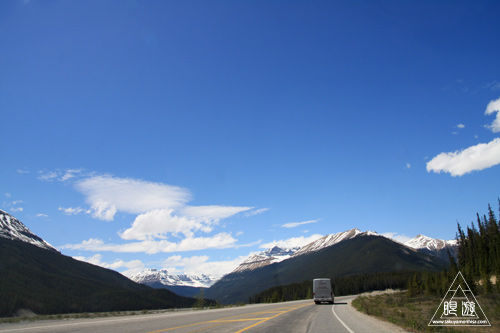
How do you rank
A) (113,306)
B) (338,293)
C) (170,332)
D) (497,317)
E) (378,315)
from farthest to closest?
(113,306) → (338,293) → (378,315) → (497,317) → (170,332)

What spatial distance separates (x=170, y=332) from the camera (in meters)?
13.0

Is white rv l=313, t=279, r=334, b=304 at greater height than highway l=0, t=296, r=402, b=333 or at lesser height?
lesser

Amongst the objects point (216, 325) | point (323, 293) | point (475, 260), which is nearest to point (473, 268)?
point (475, 260)

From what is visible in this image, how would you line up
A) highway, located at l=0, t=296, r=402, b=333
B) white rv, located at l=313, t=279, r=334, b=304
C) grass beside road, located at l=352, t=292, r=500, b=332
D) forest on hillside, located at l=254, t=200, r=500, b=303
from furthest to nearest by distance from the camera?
forest on hillside, located at l=254, t=200, r=500, b=303 → white rv, located at l=313, t=279, r=334, b=304 → grass beside road, located at l=352, t=292, r=500, b=332 → highway, located at l=0, t=296, r=402, b=333

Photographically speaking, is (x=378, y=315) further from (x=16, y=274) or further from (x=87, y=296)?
(x=16, y=274)

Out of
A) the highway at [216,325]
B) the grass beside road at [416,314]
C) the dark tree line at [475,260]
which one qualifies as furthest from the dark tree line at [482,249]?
the highway at [216,325]

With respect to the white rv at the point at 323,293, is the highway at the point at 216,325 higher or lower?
higher

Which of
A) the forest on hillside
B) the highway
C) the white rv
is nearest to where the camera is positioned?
the highway

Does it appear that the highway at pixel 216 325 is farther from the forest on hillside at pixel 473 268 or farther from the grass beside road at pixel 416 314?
the forest on hillside at pixel 473 268

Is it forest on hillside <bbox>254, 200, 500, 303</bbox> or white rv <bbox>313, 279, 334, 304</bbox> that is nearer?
white rv <bbox>313, 279, 334, 304</bbox>

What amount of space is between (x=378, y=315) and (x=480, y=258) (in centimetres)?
8656

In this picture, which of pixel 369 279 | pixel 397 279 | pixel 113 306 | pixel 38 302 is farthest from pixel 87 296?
pixel 397 279

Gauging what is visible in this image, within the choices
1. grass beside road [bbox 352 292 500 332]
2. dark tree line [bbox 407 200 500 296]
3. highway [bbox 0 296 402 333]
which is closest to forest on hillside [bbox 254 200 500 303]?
dark tree line [bbox 407 200 500 296]

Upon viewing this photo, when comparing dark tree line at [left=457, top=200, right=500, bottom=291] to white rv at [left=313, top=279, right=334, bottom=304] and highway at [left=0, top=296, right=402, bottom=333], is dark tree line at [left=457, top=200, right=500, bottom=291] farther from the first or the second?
highway at [left=0, top=296, right=402, bottom=333]
